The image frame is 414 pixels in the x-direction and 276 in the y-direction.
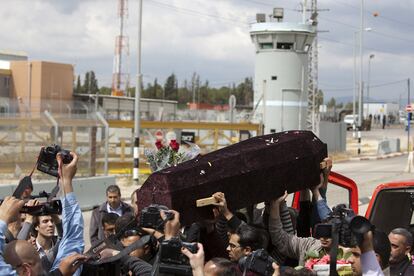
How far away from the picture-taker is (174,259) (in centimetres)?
429

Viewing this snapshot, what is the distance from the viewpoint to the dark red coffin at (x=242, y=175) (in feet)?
19.3

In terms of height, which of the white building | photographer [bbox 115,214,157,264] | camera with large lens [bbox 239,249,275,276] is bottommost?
photographer [bbox 115,214,157,264]

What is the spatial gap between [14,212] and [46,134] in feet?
65.9

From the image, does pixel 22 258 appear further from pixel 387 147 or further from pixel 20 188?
pixel 387 147

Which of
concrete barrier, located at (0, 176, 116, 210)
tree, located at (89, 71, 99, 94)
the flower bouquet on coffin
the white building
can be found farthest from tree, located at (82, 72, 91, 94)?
the flower bouquet on coffin

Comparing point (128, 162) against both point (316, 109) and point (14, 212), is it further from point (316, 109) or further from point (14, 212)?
point (14, 212)

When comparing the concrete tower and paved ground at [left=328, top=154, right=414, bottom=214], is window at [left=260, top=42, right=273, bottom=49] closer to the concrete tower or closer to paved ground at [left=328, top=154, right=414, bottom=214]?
the concrete tower

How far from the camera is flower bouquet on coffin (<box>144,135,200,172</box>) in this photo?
8.06m

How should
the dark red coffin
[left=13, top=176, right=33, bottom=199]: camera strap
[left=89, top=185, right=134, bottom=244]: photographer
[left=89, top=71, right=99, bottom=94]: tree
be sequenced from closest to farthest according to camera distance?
[left=13, top=176, right=33, bottom=199]: camera strap
the dark red coffin
[left=89, top=185, right=134, bottom=244]: photographer
[left=89, top=71, right=99, bottom=94]: tree

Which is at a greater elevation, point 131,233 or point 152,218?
point 152,218

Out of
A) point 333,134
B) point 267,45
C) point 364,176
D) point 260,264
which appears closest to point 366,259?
point 260,264

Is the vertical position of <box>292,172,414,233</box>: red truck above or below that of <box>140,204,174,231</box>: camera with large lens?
below

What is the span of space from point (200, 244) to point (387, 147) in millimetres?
51255

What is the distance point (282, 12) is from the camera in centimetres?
4888
